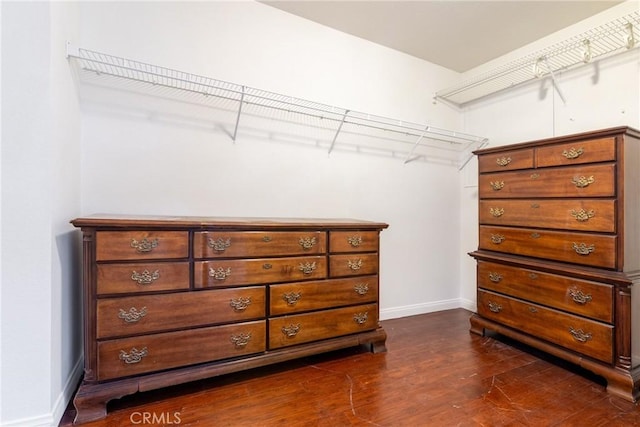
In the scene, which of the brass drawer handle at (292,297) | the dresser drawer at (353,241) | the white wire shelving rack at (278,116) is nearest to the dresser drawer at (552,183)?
the white wire shelving rack at (278,116)

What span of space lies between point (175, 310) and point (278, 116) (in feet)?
4.87

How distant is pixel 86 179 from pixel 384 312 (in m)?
2.40

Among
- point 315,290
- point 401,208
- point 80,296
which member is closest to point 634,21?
point 401,208

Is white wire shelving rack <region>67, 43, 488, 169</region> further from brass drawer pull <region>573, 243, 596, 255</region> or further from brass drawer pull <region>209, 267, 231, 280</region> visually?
brass drawer pull <region>573, 243, 596, 255</region>

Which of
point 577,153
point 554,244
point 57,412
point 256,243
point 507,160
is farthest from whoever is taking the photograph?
point 507,160

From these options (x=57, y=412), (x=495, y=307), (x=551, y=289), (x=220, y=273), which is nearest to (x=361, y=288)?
(x=220, y=273)

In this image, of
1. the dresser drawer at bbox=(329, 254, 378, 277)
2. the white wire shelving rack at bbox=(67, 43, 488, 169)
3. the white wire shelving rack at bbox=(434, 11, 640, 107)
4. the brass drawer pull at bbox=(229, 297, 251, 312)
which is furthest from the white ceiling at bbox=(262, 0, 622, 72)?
the brass drawer pull at bbox=(229, 297, 251, 312)

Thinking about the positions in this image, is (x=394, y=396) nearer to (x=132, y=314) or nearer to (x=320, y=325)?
(x=320, y=325)

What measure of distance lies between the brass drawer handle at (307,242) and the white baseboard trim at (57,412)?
1317 mm

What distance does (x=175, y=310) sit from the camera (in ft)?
5.03

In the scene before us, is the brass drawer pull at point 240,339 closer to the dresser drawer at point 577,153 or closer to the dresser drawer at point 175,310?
the dresser drawer at point 175,310

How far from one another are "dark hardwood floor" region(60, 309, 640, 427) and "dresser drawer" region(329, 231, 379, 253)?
71 cm

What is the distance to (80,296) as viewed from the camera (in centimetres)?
175

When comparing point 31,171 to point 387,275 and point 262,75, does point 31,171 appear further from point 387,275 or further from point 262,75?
point 387,275
